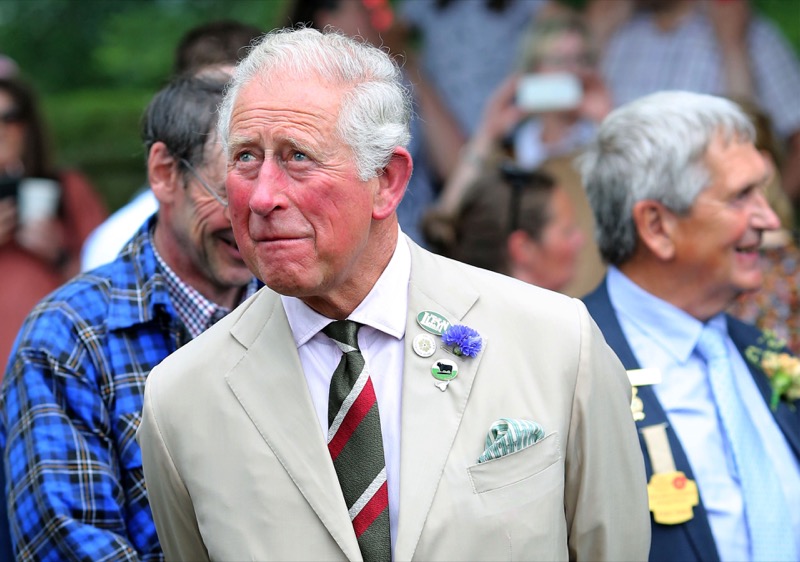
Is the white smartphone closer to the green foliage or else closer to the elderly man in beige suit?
the green foliage

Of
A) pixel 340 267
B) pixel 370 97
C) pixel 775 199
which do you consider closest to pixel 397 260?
pixel 340 267

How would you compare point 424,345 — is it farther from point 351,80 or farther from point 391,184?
point 351,80

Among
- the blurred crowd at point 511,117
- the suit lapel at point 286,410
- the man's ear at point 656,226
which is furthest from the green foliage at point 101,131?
the suit lapel at point 286,410

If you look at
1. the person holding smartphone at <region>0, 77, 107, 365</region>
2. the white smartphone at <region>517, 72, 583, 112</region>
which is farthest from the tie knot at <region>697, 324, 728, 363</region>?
the person holding smartphone at <region>0, 77, 107, 365</region>

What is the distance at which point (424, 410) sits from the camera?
258 cm

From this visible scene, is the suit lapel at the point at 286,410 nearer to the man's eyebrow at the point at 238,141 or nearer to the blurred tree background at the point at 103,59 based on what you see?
the man's eyebrow at the point at 238,141

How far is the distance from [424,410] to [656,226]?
146cm

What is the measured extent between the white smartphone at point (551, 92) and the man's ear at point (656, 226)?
9.47 ft

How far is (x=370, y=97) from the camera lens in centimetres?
256

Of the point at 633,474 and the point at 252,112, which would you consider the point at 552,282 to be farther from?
the point at 252,112

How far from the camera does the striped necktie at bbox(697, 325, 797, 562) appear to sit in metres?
3.41

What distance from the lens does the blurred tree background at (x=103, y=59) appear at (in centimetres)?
826

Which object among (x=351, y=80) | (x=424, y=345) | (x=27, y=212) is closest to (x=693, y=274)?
(x=424, y=345)

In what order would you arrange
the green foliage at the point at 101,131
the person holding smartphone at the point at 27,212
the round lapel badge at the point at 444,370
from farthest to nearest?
the green foliage at the point at 101,131 → the person holding smartphone at the point at 27,212 → the round lapel badge at the point at 444,370
